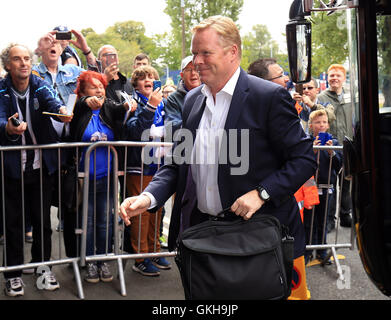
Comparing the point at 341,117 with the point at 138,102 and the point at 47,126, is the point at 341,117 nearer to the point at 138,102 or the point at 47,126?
the point at 138,102

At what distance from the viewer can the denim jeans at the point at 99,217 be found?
515 cm

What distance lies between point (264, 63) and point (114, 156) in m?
1.76

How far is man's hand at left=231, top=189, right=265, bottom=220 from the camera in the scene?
2.54 meters

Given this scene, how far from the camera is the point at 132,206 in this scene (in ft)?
8.74

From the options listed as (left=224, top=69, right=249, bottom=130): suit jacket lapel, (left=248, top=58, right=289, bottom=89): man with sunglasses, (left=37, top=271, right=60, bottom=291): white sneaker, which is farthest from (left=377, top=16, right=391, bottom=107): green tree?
(left=37, top=271, right=60, bottom=291): white sneaker

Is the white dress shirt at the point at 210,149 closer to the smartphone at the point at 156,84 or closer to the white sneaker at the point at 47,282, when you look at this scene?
the smartphone at the point at 156,84

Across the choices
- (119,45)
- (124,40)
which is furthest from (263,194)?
(124,40)

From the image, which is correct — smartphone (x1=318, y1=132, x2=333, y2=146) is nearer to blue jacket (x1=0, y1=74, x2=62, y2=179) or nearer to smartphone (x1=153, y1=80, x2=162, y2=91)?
smartphone (x1=153, y1=80, x2=162, y2=91)

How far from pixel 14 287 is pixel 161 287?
4.56ft

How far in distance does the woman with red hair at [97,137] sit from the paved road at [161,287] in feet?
0.78

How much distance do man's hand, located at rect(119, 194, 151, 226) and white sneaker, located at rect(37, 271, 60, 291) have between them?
256cm

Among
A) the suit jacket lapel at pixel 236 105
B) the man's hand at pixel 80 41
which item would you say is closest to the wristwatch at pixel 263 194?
the suit jacket lapel at pixel 236 105

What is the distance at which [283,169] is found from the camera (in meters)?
2.67
